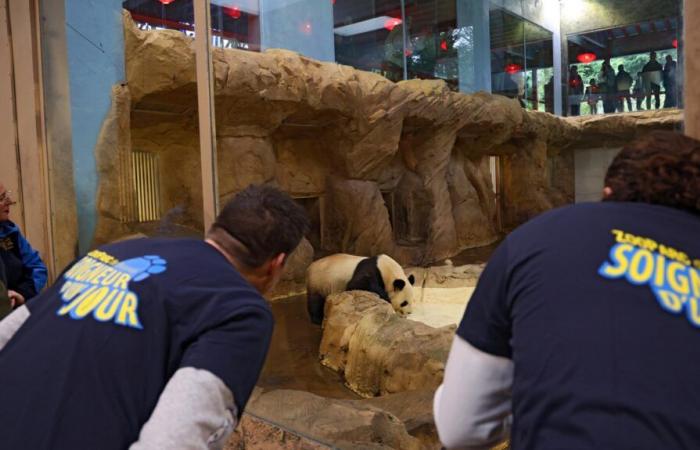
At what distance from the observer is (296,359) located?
367cm

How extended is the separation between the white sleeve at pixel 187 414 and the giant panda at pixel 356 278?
8.61 feet

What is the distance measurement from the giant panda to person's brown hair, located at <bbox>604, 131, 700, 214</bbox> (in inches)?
103

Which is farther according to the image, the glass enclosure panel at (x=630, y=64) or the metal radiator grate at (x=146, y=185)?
the metal radiator grate at (x=146, y=185)

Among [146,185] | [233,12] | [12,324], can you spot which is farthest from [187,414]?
[146,185]

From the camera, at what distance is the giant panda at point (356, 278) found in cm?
377

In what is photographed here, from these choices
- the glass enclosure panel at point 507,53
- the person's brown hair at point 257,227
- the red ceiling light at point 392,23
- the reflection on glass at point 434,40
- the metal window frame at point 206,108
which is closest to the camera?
the person's brown hair at point 257,227

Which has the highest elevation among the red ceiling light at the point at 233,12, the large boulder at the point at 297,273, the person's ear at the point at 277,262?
the red ceiling light at the point at 233,12

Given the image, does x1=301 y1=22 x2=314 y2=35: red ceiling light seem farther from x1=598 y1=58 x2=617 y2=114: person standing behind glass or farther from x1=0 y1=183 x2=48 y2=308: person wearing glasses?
x1=598 y1=58 x2=617 y2=114: person standing behind glass

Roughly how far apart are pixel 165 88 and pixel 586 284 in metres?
3.83

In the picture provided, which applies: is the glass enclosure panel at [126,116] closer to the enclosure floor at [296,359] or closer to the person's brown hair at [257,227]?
the enclosure floor at [296,359]

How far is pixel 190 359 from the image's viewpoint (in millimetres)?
1058

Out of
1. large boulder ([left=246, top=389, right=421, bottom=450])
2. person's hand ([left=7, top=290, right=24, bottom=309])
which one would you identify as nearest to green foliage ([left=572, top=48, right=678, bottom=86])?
large boulder ([left=246, top=389, right=421, bottom=450])

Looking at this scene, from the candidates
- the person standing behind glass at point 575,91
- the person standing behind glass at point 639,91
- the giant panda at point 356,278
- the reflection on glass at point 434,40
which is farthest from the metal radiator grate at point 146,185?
the person standing behind glass at point 639,91

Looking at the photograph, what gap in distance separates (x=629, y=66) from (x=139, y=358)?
1.64 meters
